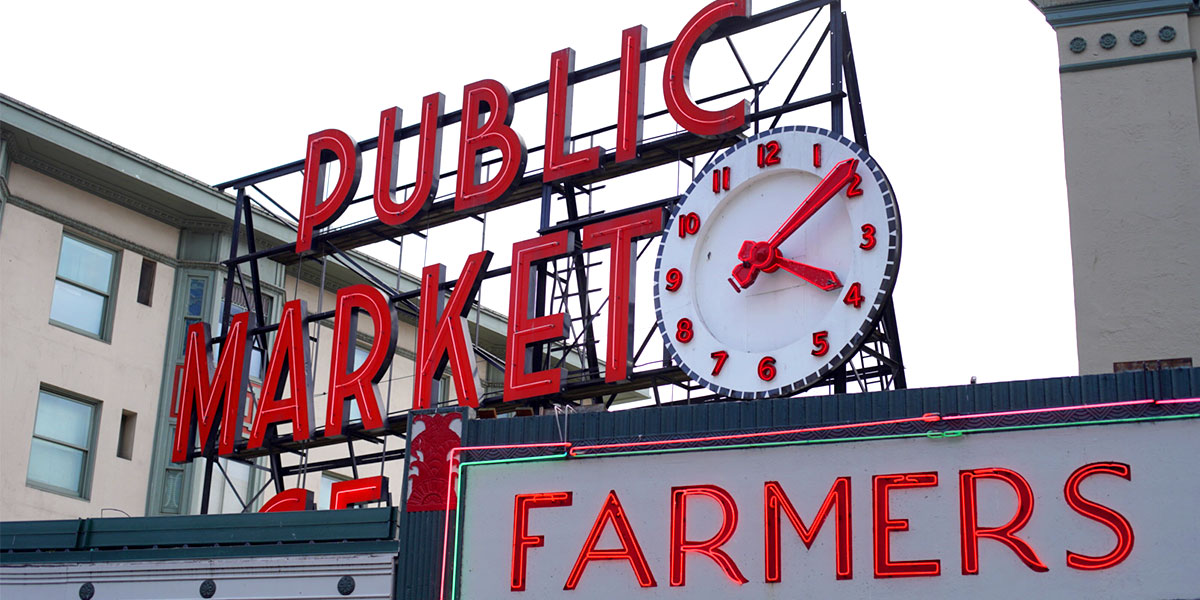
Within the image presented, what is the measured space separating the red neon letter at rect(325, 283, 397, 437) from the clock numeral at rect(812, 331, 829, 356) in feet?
30.4

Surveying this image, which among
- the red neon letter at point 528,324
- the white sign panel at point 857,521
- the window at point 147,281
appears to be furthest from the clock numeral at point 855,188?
the window at point 147,281

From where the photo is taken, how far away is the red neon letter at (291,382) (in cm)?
2847

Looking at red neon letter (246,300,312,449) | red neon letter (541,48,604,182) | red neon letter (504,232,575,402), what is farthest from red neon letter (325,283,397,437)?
red neon letter (541,48,604,182)

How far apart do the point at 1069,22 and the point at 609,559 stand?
26.2 ft

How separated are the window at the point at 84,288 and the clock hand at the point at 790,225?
18343 millimetres

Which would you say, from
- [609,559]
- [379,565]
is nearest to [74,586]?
[379,565]

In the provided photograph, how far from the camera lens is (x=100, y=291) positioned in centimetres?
3516

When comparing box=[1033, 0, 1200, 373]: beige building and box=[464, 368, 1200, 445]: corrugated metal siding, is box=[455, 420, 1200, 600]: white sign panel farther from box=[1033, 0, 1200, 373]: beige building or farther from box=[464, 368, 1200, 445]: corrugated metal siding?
box=[1033, 0, 1200, 373]: beige building

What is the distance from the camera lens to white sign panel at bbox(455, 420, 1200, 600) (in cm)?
1318

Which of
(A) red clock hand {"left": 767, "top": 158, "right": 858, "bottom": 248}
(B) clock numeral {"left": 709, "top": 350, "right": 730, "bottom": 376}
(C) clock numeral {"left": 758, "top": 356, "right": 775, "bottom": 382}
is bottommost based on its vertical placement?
(C) clock numeral {"left": 758, "top": 356, "right": 775, "bottom": 382}

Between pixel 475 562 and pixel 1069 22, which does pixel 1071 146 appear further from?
pixel 475 562

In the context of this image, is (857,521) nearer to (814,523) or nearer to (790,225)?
(814,523)

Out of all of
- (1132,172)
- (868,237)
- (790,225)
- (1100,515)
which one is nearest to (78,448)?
(790,225)

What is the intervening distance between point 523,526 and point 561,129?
12.2m
